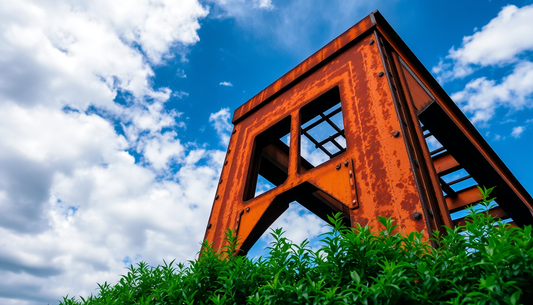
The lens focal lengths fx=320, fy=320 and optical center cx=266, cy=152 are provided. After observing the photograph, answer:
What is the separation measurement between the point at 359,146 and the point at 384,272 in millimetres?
2072

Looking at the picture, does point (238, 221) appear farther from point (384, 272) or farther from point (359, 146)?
point (384, 272)

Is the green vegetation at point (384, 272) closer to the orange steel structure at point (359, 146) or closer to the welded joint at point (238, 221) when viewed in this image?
the orange steel structure at point (359, 146)

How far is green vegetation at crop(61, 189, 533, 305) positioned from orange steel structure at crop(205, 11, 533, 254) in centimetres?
35

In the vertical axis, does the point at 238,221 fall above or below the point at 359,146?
below

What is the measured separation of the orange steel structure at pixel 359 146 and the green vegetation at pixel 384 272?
35 centimetres

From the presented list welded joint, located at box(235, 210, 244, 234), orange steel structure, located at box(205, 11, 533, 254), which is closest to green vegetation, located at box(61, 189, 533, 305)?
orange steel structure, located at box(205, 11, 533, 254)

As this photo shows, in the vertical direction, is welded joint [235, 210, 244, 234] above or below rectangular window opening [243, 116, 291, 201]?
below

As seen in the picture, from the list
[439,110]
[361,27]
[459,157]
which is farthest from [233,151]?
[459,157]

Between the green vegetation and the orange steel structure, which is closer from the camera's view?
the green vegetation

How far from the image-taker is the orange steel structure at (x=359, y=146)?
10.3ft

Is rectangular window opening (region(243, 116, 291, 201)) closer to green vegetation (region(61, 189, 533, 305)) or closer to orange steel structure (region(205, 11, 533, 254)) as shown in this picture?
orange steel structure (region(205, 11, 533, 254))

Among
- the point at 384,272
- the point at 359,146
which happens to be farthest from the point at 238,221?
the point at 384,272

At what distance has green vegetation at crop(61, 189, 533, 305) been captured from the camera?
1499 mm

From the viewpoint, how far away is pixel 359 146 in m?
3.69
